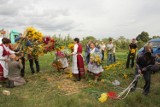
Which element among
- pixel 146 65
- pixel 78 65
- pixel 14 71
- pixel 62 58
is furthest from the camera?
pixel 62 58

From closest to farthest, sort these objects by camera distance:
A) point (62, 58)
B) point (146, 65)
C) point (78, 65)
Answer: point (146, 65)
point (78, 65)
point (62, 58)

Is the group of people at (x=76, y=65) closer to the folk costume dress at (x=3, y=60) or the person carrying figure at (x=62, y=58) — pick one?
the folk costume dress at (x=3, y=60)

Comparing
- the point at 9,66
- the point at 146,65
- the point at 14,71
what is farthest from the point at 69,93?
the point at 146,65

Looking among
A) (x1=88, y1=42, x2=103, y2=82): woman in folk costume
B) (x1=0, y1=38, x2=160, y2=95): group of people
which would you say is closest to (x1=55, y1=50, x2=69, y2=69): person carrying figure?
(x1=0, y1=38, x2=160, y2=95): group of people

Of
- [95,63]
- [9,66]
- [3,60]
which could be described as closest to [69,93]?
[95,63]

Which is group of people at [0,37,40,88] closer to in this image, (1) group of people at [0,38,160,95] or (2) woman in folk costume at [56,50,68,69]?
(1) group of people at [0,38,160,95]

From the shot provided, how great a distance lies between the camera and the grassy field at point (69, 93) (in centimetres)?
→ 878

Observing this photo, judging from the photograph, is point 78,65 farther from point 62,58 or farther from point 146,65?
point 146,65

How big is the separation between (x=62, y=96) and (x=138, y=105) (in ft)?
8.31

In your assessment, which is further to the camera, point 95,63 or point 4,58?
point 95,63

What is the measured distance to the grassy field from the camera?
346 inches

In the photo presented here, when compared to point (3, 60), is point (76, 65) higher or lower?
lower

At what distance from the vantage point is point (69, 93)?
33.1ft

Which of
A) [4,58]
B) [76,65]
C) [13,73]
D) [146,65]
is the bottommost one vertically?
[13,73]
